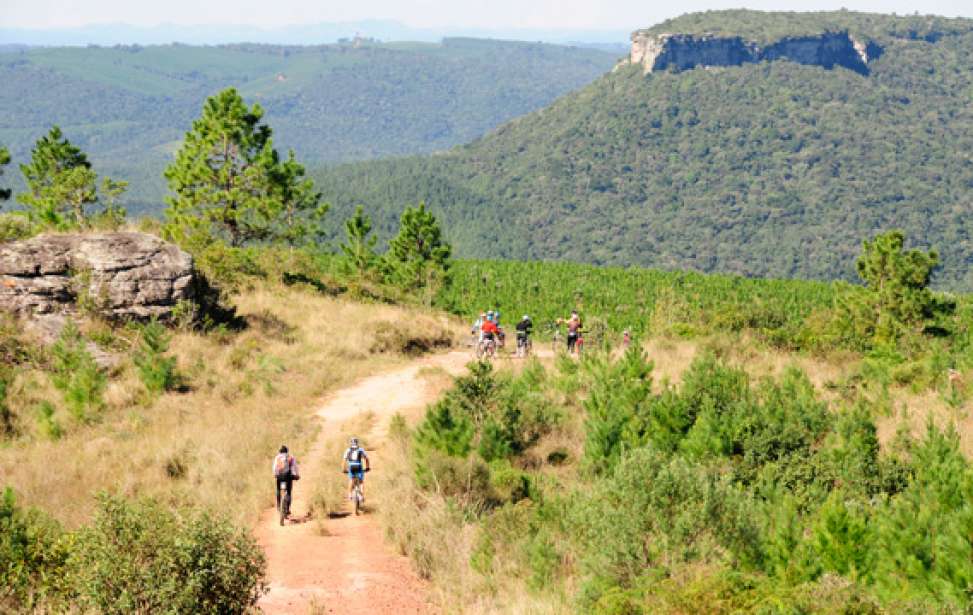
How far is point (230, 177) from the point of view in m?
30.9

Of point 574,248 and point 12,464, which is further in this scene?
point 574,248

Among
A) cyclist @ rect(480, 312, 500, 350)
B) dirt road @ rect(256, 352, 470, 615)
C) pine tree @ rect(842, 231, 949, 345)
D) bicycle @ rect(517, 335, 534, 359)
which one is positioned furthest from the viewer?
pine tree @ rect(842, 231, 949, 345)

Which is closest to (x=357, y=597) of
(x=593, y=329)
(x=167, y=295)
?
(x=167, y=295)

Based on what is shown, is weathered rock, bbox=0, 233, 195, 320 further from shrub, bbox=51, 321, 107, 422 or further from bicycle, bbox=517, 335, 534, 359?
bicycle, bbox=517, 335, 534, 359

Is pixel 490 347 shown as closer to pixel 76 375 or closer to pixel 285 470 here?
pixel 76 375

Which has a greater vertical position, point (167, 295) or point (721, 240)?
point (167, 295)

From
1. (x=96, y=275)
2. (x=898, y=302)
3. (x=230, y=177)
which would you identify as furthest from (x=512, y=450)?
(x=230, y=177)

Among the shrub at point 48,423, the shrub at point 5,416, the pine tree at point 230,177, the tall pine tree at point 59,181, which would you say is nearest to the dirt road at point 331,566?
the shrub at point 48,423

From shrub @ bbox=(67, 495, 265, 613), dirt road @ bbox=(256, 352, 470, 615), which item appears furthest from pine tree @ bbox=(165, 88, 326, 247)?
shrub @ bbox=(67, 495, 265, 613)

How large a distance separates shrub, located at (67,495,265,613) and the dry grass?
156 inches

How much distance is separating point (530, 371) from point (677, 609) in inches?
497

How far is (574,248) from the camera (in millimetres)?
186000

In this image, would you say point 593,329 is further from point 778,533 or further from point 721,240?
point 721,240

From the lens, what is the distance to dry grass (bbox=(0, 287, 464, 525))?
12.6m
